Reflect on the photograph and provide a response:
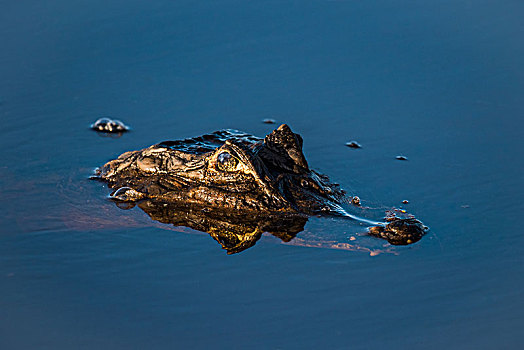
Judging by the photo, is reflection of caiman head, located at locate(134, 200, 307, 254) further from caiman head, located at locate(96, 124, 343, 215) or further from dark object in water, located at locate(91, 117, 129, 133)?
dark object in water, located at locate(91, 117, 129, 133)

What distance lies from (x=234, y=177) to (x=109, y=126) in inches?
107

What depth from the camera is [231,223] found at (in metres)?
7.06

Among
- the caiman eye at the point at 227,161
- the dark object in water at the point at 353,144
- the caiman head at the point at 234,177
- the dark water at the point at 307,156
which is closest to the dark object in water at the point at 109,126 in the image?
the dark water at the point at 307,156

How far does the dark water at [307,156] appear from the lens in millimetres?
5785

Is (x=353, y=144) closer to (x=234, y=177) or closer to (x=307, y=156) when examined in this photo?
(x=307, y=156)

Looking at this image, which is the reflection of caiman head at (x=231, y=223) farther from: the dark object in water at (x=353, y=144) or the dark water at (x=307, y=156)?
the dark object in water at (x=353, y=144)

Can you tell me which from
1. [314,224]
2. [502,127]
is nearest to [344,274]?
[314,224]

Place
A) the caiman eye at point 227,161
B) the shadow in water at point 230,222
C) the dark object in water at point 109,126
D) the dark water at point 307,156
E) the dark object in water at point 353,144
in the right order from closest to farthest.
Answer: the dark water at point 307,156
the shadow in water at point 230,222
the caiman eye at point 227,161
the dark object in water at point 353,144
the dark object in water at point 109,126

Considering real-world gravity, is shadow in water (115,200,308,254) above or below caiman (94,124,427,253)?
below

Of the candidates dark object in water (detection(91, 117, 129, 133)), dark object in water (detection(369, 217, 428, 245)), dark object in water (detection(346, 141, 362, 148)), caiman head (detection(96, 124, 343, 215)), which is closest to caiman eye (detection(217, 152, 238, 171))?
caiman head (detection(96, 124, 343, 215))

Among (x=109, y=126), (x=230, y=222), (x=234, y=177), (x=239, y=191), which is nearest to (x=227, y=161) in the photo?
(x=234, y=177)

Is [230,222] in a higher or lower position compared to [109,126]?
lower

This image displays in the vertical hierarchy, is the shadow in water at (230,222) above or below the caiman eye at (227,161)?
below

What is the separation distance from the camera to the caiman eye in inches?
275
